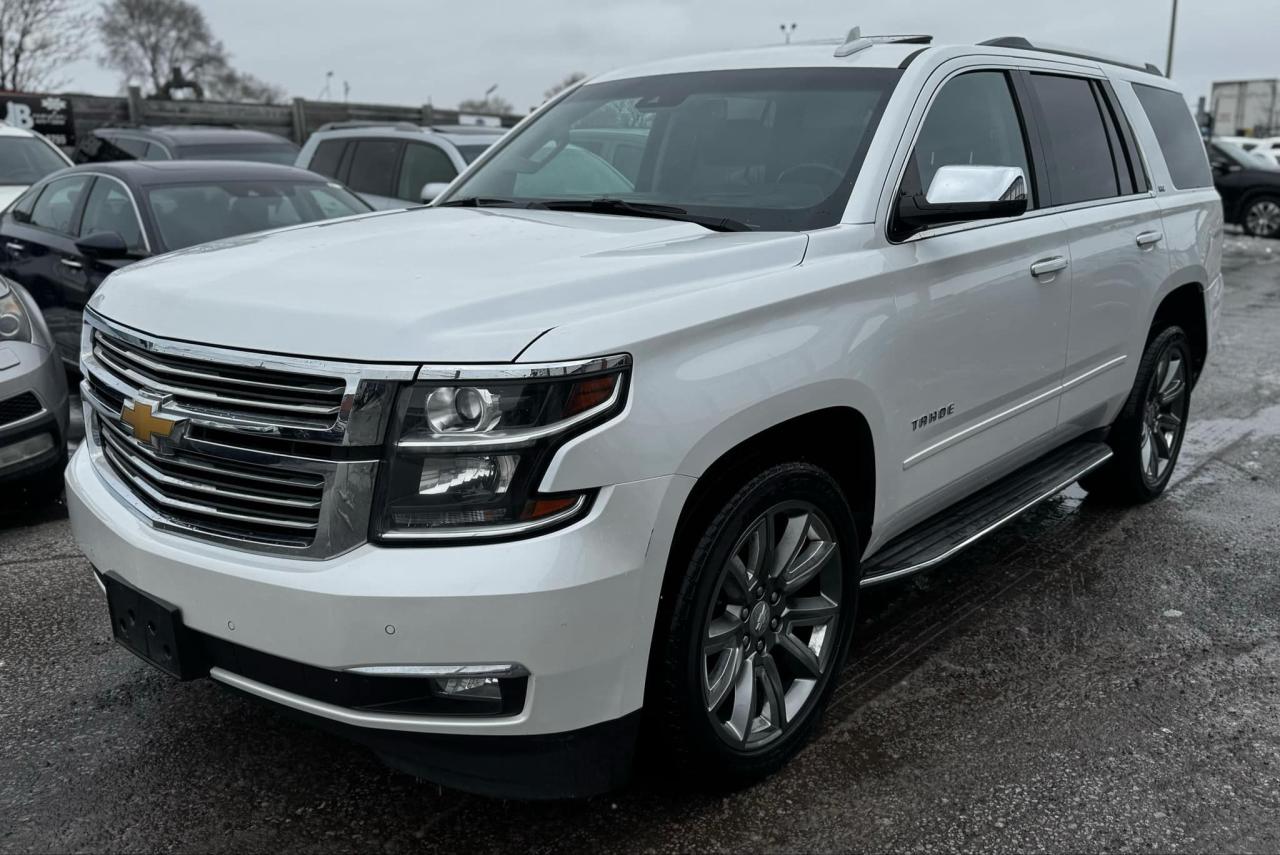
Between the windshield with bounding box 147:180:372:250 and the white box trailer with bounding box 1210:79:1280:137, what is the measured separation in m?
52.7

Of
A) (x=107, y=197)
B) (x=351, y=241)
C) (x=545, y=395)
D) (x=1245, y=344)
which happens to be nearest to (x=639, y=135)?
(x=351, y=241)

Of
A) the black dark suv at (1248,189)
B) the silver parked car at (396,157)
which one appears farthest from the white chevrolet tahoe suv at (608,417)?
the black dark suv at (1248,189)

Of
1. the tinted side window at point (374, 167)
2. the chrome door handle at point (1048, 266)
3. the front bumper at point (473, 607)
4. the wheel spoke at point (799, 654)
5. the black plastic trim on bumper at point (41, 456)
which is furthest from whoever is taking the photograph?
the tinted side window at point (374, 167)

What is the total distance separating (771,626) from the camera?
9.74ft

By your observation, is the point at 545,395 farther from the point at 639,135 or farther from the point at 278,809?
the point at 639,135

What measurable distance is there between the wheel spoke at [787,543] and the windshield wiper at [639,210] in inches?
33.0

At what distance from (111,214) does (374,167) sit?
12.1ft

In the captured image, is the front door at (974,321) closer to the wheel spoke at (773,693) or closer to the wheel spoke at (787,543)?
the wheel spoke at (787,543)

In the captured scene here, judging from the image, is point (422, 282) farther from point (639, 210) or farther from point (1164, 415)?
point (1164, 415)

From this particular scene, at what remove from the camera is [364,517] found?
7.62 feet

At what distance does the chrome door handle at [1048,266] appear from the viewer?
381 centimetres

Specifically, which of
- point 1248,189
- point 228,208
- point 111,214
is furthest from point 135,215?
point 1248,189

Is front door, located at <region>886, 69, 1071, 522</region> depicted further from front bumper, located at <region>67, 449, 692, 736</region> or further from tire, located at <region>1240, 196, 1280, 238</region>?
tire, located at <region>1240, 196, 1280, 238</region>

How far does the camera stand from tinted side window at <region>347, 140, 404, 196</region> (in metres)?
10.5
